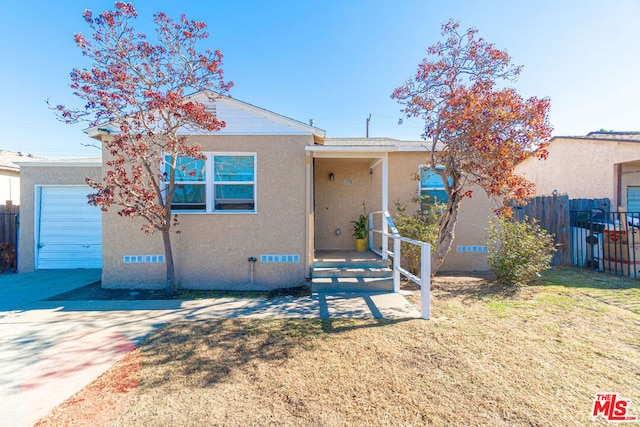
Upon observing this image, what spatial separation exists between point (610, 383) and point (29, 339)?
7.23m

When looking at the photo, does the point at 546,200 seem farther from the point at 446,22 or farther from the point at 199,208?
the point at 199,208

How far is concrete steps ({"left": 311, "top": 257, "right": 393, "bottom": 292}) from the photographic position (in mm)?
6062

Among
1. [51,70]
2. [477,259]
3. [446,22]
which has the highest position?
[51,70]

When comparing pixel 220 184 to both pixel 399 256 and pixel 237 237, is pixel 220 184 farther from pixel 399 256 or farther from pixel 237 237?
pixel 399 256

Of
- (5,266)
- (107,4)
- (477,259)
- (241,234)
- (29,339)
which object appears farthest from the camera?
(5,266)

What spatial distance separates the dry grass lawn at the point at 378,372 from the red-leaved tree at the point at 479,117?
2.56m

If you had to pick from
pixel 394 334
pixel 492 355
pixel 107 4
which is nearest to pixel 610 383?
pixel 492 355

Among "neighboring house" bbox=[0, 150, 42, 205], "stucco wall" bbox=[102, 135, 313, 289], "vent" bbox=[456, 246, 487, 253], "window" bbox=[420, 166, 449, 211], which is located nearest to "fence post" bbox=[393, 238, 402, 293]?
"stucco wall" bbox=[102, 135, 313, 289]

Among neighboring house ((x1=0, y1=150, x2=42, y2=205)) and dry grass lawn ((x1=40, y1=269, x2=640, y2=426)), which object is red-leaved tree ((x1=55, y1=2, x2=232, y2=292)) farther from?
neighboring house ((x1=0, y1=150, x2=42, y2=205))

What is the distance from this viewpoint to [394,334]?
3986mm

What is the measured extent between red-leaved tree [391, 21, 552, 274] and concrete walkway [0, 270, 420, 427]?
2.95 m

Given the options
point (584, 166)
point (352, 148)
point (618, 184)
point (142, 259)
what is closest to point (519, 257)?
point (352, 148)

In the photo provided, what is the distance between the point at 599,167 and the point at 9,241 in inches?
841

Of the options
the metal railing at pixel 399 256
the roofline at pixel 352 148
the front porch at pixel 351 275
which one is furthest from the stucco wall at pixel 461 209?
the front porch at pixel 351 275
